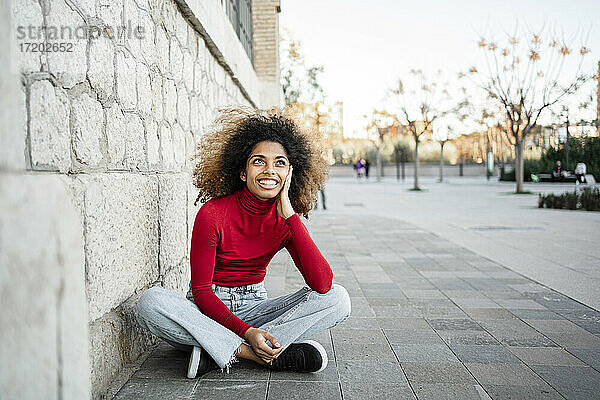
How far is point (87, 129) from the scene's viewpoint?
2.42m

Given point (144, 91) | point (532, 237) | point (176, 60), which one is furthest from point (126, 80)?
point (532, 237)

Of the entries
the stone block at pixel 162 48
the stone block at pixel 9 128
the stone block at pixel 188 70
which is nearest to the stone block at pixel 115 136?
the stone block at pixel 162 48

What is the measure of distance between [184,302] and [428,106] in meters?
27.8

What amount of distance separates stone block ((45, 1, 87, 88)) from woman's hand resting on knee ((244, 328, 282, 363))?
1408mm

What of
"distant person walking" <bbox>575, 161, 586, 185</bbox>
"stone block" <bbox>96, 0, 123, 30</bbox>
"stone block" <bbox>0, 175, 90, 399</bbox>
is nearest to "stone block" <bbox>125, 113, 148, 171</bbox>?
"stone block" <bbox>96, 0, 123, 30</bbox>

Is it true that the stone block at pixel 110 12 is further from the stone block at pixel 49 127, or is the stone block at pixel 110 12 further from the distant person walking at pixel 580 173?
the distant person walking at pixel 580 173

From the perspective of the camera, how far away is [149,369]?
115 inches

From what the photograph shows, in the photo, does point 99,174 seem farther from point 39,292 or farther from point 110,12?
point 39,292

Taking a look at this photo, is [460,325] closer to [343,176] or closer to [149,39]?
[149,39]

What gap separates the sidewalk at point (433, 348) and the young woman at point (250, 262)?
18 cm

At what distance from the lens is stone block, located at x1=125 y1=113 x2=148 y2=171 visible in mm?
2961

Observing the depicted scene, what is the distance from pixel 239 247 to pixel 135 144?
836 mm

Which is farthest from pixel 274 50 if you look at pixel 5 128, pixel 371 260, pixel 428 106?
pixel 428 106

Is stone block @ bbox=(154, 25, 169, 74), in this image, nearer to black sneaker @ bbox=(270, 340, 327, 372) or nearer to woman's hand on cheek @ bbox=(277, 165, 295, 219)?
woman's hand on cheek @ bbox=(277, 165, 295, 219)
